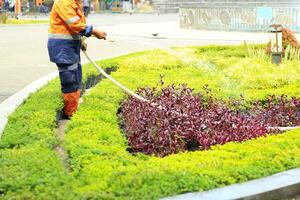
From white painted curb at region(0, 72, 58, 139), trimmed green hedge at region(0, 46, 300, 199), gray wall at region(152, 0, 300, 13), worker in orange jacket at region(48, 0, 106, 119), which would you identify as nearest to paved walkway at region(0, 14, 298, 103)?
white painted curb at region(0, 72, 58, 139)

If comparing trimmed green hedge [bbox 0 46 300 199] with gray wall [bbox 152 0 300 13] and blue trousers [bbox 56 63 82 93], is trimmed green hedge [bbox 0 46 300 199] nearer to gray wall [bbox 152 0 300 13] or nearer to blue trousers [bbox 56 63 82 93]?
blue trousers [bbox 56 63 82 93]

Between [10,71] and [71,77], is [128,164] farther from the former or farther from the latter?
[10,71]

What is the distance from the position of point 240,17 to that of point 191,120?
1844 centimetres

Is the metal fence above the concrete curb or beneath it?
beneath

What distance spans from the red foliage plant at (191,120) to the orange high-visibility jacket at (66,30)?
2.91 feet

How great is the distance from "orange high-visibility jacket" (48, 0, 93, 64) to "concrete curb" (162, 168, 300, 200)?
3.08m

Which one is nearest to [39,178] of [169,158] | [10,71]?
[169,158]

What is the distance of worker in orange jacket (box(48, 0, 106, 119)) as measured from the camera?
6.83 meters

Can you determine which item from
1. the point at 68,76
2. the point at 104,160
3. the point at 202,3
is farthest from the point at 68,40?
the point at 202,3

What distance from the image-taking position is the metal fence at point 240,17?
71.8 ft

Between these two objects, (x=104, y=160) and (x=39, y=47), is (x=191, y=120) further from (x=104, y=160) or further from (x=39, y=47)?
(x=39, y=47)

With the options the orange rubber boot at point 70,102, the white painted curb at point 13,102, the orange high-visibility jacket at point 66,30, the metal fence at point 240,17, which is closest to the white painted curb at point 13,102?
the white painted curb at point 13,102

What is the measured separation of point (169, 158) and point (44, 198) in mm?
1195

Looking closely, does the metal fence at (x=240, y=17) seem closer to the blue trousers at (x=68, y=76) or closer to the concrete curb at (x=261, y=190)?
the blue trousers at (x=68, y=76)
